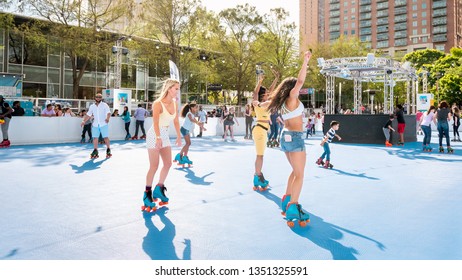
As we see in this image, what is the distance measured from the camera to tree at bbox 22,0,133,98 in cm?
2734

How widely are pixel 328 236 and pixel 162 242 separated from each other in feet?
5.15

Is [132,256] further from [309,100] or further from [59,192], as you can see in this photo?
[309,100]

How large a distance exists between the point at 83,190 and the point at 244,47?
34.0 meters

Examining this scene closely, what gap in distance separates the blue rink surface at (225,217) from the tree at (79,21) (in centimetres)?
2175

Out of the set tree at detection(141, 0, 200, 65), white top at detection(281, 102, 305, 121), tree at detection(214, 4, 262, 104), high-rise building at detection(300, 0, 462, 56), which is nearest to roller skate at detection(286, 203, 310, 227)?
white top at detection(281, 102, 305, 121)

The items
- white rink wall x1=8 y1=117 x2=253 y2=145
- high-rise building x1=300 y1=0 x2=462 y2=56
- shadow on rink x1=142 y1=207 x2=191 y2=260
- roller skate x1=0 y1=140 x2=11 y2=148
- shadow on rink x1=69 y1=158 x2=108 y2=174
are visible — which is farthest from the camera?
high-rise building x1=300 y1=0 x2=462 y2=56

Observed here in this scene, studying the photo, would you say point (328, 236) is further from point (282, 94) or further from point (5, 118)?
point (5, 118)

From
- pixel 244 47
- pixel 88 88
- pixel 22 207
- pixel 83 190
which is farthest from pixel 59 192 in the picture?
pixel 244 47

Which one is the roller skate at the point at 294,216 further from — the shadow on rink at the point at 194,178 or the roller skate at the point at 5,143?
the roller skate at the point at 5,143

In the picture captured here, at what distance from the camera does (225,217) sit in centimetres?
453

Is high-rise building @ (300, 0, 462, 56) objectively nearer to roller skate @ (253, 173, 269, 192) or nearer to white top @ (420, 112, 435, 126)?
white top @ (420, 112, 435, 126)

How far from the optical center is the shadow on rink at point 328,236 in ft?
11.0

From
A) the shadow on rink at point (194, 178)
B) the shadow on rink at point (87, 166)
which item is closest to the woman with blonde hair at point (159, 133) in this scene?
the shadow on rink at point (194, 178)

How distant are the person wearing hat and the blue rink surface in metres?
6.20
